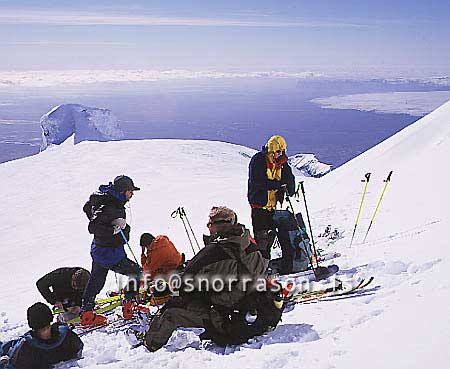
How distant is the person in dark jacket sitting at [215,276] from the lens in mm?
4953

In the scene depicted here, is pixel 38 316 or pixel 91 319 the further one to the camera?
pixel 91 319

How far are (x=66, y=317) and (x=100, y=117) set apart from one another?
10823 cm

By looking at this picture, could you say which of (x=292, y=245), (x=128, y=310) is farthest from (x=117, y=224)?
(x=292, y=245)

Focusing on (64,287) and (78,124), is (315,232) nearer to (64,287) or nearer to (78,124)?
(64,287)

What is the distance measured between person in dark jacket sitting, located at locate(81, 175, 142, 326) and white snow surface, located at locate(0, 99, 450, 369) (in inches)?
28.1

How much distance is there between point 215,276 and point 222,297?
263 mm

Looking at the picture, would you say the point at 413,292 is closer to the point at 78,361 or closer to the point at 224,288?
the point at 224,288

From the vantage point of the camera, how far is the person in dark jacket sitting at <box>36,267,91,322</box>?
7.17 metres

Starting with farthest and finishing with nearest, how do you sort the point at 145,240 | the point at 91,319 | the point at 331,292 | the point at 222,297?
the point at 145,240, the point at 91,319, the point at 331,292, the point at 222,297

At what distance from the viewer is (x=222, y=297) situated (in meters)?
5.07

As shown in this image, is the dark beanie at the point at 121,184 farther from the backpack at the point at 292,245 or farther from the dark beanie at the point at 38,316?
the backpack at the point at 292,245

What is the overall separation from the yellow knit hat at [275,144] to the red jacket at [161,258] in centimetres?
205

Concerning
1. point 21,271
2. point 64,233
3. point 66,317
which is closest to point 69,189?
point 64,233

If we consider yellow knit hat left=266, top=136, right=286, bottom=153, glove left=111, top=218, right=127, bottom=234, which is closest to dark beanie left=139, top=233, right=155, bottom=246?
glove left=111, top=218, right=127, bottom=234
